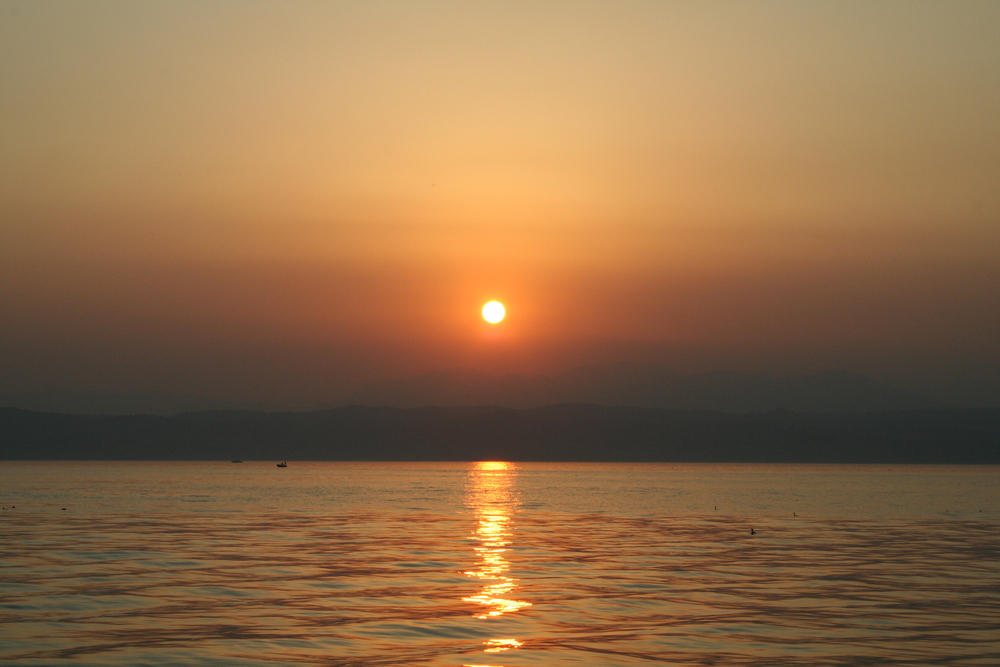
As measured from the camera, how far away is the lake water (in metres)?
22.9

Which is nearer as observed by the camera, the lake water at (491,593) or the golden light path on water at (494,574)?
the lake water at (491,593)

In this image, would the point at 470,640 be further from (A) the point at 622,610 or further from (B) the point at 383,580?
(B) the point at 383,580

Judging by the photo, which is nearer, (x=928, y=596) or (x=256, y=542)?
(x=928, y=596)

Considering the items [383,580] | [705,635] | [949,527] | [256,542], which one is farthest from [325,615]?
[949,527]

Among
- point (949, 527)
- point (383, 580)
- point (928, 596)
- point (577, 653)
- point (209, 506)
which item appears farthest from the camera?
point (209, 506)

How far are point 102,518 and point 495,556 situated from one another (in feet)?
109

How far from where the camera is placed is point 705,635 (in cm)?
2484

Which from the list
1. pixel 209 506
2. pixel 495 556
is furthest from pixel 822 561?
pixel 209 506

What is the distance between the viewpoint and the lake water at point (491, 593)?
22938 millimetres

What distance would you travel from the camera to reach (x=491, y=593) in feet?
103

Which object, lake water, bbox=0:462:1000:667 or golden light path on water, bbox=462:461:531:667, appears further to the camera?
golden light path on water, bbox=462:461:531:667

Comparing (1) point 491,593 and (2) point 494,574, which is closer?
(1) point 491,593

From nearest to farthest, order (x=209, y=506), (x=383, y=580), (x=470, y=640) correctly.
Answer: (x=470, y=640) < (x=383, y=580) < (x=209, y=506)

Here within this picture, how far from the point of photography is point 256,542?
4862cm
